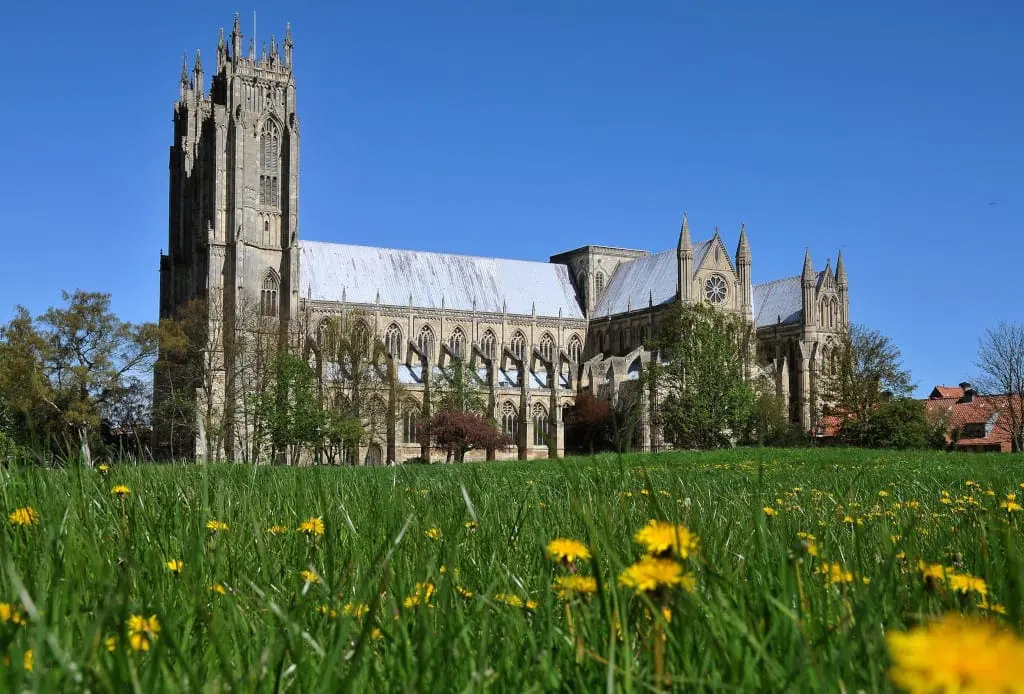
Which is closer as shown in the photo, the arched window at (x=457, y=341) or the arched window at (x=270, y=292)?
the arched window at (x=270, y=292)

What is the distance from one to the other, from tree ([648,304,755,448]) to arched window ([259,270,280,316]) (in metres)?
23.6

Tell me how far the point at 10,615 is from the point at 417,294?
72.0 m

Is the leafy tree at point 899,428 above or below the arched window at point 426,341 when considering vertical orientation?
below

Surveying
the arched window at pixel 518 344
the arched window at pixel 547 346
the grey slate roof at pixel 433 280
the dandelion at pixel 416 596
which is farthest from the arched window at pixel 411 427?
the dandelion at pixel 416 596

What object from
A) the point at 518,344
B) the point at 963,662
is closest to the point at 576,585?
the point at 963,662

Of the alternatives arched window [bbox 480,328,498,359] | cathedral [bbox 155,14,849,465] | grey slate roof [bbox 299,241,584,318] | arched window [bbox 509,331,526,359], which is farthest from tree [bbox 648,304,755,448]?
grey slate roof [bbox 299,241,584,318]

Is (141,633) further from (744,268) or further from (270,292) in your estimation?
(744,268)

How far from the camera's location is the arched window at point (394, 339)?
231ft

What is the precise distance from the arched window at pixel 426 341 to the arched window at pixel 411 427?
32.8 ft

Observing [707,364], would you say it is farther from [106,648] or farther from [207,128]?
[106,648]

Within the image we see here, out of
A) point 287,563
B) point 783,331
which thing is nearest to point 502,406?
point 783,331

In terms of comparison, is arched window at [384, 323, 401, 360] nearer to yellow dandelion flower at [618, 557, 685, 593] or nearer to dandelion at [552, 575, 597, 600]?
dandelion at [552, 575, 597, 600]

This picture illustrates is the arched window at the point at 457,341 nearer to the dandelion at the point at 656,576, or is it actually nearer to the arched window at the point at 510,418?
the arched window at the point at 510,418

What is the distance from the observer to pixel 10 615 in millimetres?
2131
